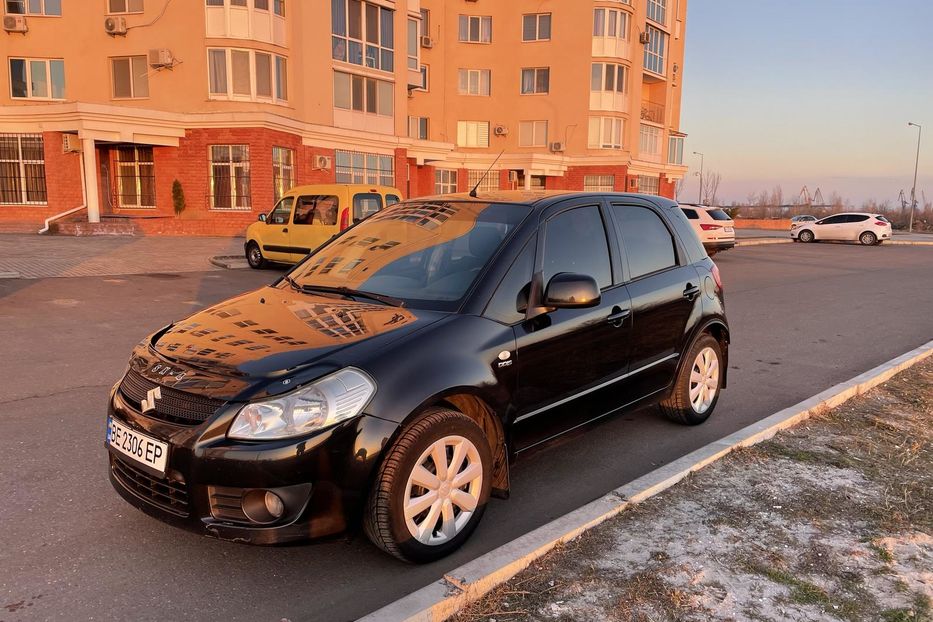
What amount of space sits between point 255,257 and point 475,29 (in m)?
31.5

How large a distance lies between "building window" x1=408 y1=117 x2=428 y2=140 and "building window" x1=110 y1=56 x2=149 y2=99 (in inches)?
654

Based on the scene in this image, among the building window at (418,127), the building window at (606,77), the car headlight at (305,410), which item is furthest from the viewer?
the building window at (606,77)

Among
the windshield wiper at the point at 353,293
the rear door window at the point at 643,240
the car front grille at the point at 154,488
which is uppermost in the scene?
the rear door window at the point at 643,240

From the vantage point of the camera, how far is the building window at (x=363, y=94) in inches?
1167

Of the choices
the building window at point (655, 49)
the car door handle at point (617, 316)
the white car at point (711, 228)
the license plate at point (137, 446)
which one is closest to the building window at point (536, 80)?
the building window at point (655, 49)

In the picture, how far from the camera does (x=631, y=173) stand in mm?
43312

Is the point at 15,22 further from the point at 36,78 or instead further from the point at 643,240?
the point at 643,240

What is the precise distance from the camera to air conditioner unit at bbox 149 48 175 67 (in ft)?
84.5

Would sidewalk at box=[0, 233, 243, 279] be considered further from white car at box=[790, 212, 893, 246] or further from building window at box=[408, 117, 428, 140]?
white car at box=[790, 212, 893, 246]

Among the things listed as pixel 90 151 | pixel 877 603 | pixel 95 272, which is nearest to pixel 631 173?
pixel 90 151

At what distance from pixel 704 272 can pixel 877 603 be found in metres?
2.83

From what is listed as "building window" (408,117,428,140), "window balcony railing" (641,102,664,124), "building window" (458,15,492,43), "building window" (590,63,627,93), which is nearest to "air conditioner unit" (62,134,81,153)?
"building window" (408,117,428,140)

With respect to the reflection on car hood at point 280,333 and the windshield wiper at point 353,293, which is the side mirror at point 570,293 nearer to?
the reflection on car hood at point 280,333

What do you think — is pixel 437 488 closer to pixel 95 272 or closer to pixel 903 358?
pixel 903 358
